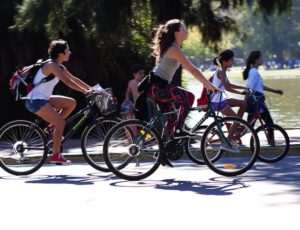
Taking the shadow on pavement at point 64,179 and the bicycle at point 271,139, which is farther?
the bicycle at point 271,139

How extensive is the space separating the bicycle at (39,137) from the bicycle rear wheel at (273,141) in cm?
243

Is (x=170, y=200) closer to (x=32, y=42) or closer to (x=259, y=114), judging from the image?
(x=259, y=114)

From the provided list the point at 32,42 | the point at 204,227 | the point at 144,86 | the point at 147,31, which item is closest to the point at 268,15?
the point at 147,31

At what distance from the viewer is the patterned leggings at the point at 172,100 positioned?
868 cm

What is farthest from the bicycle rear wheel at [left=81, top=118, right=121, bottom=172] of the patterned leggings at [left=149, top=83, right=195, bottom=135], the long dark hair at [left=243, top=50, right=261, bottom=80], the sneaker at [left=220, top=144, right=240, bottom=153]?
the long dark hair at [left=243, top=50, right=261, bottom=80]

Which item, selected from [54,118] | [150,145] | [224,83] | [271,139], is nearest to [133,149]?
[150,145]

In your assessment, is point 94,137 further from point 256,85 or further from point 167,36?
point 256,85

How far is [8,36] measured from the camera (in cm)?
1540

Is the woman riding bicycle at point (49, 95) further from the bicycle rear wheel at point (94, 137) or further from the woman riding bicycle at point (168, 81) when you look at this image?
the woman riding bicycle at point (168, 81)

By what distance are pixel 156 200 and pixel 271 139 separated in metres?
3.69

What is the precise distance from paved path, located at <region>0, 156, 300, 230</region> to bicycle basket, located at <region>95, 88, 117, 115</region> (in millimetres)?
809

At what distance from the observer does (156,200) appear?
7.34 metres

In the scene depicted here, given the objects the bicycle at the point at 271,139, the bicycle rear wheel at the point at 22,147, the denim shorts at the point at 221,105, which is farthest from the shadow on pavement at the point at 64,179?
the bicycle at the point at 271,139

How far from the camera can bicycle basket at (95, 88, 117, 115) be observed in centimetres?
923
